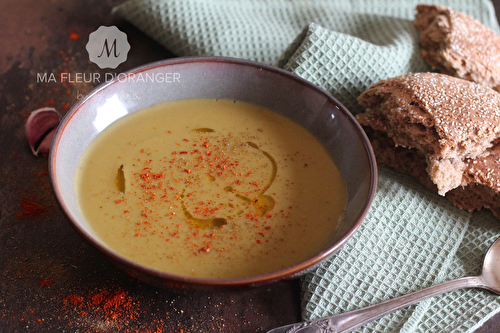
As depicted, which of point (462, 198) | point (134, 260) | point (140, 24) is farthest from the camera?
point (140, 24)

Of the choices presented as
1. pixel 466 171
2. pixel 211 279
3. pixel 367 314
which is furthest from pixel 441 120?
pixel 211 279

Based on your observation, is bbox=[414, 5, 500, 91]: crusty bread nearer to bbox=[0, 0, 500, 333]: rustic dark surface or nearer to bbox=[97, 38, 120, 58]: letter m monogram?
bbox=[0, 0, 500, 333]: rustic dark surface

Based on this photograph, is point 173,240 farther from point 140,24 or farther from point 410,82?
point 140,24

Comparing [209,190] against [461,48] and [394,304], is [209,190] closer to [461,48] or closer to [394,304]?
Result: [394,304]

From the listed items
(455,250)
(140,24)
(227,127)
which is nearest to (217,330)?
(227,127)

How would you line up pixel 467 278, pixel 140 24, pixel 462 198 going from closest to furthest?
pixel 467 278
pixel 462 198
pixel 140 24

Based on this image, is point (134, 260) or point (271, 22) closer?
point (134, 260)

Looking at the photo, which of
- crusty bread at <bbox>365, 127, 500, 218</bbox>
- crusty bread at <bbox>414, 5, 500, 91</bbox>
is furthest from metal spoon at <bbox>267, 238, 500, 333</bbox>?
crusty bread at <bbox>414, 5, 500, 91</bbox>
